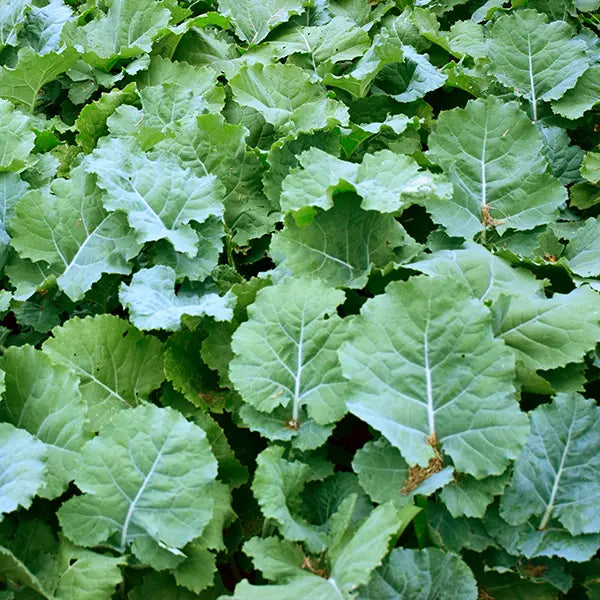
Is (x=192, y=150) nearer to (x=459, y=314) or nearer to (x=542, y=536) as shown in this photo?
(x=459, y=314)

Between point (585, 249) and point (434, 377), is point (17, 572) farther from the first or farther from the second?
point (585, 249)

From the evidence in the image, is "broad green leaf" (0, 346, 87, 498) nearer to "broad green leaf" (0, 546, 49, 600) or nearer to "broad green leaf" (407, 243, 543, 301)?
"broad green leaf" (0, 546, 49, 600)

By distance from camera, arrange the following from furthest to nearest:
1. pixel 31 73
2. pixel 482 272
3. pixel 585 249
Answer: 1. pixel 31 73
2. pixel 585 249
3. pixel 482 272

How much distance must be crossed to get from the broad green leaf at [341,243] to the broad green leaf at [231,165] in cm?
31

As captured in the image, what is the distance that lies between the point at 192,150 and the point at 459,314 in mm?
980

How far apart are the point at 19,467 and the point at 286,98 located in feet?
4.65

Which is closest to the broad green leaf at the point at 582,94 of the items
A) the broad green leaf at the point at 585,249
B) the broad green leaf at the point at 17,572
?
the broad green leaf at the point at 585,249

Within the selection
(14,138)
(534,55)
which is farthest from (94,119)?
(534,55)

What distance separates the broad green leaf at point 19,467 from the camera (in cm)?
135

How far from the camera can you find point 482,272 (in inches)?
65.7

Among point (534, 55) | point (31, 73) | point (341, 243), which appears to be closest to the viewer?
point (341, 243)

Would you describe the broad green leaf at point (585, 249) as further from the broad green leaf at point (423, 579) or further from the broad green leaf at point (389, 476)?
the broad green leaf at point (423, 579)

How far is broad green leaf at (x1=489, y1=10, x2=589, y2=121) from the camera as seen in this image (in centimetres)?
229

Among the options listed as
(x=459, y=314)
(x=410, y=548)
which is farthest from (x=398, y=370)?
(x=410, y=548)
